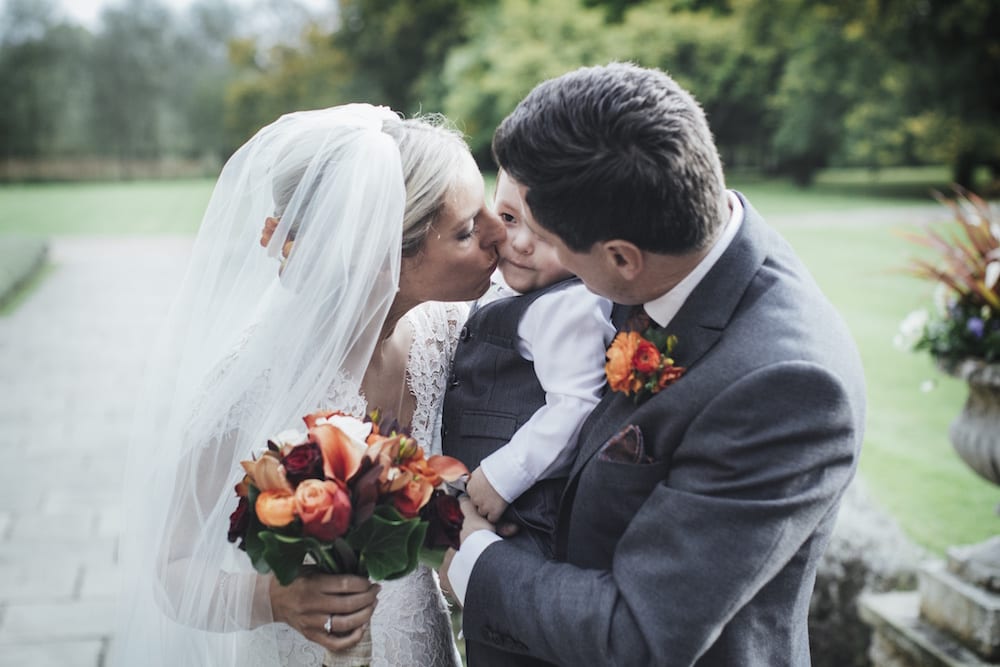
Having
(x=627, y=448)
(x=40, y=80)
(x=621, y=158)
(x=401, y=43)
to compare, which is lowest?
(x=40, y=80)

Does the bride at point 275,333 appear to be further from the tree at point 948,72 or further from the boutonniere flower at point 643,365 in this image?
the tree at point 948,72

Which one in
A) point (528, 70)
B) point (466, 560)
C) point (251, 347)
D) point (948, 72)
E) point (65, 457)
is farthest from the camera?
point (528, 70)

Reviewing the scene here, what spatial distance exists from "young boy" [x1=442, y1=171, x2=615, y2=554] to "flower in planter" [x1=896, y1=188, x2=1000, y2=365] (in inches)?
84.6

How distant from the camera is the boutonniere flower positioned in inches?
65.8

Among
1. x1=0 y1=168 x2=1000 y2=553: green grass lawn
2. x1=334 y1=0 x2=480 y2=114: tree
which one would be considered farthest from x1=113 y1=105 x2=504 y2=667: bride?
x1=334 y1=0 x2=480 y2=114: tree

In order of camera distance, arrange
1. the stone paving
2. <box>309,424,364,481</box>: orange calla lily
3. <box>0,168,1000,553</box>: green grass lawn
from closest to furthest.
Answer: <box>309,424,364,481</box>: orange calla lily < the stone paving < <box>0,168,1000,553</box>: green grass lawn

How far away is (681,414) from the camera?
64.2 inches

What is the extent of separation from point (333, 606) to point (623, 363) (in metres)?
0.75

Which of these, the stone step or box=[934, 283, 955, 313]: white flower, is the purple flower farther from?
the stone step

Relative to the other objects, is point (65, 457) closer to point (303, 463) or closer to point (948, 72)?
point (303, 463)

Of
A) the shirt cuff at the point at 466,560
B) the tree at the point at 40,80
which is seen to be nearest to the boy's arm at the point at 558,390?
the shirt cuff at the point at 466,560

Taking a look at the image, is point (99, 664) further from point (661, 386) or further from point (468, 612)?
point (661, 386)

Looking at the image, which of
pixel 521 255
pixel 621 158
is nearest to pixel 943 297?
pixel 521 255

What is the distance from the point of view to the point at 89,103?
49.9 m
